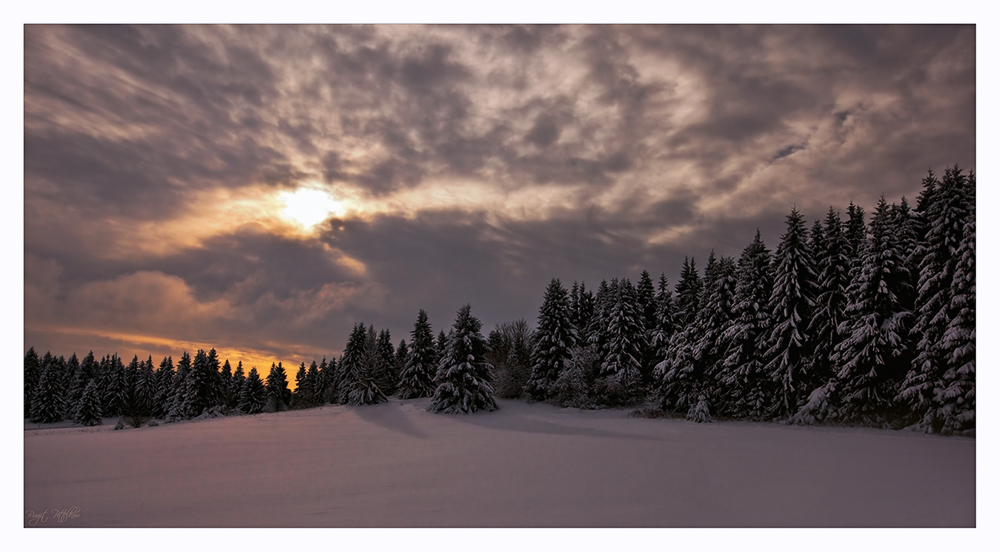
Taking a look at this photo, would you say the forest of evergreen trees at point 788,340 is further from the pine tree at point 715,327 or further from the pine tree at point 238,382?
the pine tree at point 238,382

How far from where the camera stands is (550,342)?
4653 centimetres

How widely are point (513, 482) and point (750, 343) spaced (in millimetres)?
23594

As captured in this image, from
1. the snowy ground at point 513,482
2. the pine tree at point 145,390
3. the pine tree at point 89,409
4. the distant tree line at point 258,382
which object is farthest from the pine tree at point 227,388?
the snowy ground at point 513,482

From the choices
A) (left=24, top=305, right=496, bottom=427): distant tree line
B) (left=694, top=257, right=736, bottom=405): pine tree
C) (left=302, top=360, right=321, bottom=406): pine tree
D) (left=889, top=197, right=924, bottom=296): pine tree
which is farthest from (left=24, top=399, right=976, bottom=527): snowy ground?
(left=302, top=360, right=321, bottom=406): pine tree

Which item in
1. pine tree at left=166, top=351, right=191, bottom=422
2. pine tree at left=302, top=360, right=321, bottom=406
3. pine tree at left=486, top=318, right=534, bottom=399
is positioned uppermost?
pine tree at left=486, top=318, right=534, bottom=399

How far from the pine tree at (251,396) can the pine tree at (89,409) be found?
1689 cm

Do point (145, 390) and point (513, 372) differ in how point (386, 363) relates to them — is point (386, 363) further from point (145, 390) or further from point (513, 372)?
point (145, 390)

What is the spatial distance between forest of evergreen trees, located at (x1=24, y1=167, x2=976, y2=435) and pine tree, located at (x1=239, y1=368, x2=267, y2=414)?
17.8m

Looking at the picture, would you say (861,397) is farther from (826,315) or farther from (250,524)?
(250,524)

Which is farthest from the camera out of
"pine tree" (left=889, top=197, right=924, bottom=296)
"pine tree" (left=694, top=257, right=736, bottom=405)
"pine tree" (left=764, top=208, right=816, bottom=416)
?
"pine tree" (left=694, top=257, right=736, bottom=405)

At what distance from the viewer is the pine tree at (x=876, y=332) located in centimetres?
2262

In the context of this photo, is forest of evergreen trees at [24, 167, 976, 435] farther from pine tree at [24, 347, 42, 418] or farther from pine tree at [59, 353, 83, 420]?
pine tree at [59, 353, 83, 420]

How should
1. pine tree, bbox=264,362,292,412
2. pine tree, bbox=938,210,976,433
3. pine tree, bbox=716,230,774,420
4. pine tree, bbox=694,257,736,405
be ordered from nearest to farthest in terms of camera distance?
pine tree, bbox=938,210,976,433 → pine tree, bbox=716,230,774,420 → pine tree, bbox=694,257,736,405 → pine tree, bbox=264,362,292,412

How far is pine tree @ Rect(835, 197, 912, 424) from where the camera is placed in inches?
891
